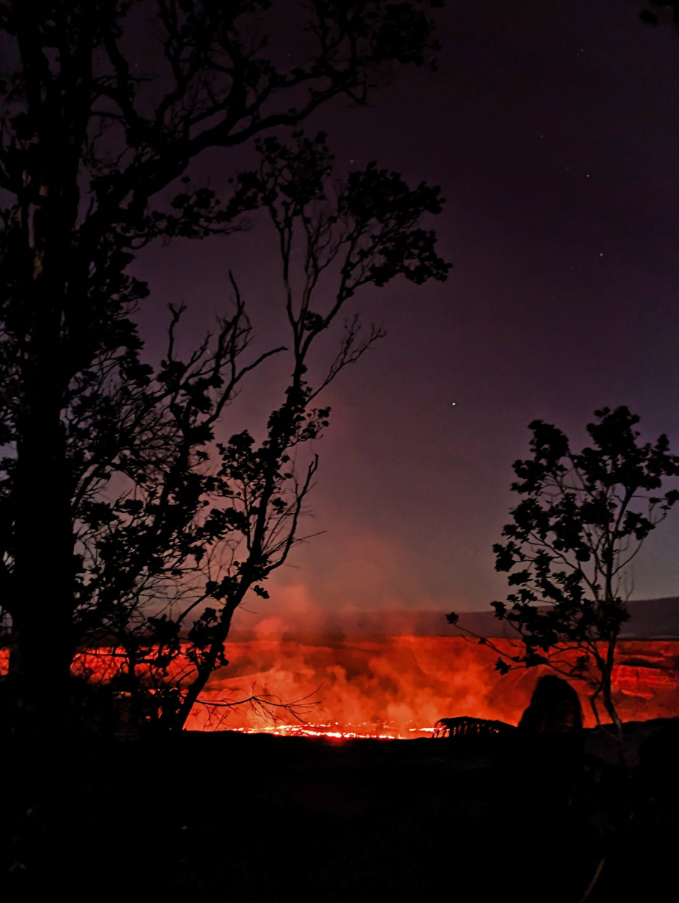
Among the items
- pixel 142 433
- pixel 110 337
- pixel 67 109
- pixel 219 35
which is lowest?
pixel 142 433

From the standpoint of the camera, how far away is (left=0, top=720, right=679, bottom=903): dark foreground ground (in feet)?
11.5

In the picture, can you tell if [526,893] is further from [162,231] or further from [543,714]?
[162,231]

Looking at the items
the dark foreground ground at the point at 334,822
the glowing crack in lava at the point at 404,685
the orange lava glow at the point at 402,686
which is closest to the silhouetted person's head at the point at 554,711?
the dark foreground ground at the point at 334,822

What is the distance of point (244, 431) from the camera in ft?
29.2

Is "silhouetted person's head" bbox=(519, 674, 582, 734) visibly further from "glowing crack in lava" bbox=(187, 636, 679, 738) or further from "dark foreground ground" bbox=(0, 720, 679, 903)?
"glowing crack in lava" bbox=(187, 636, 679, 738)

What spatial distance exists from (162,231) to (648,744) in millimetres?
6598

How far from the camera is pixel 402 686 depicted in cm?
3922

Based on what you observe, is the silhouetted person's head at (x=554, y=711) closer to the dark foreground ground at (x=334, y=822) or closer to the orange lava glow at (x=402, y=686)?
the dark foreground ground at (x=334, y=822)

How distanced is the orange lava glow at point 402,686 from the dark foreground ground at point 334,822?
1880 cm

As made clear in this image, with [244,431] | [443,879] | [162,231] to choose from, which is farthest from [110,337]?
[443,879]

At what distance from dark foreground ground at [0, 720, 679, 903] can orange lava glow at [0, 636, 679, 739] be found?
61.7ft

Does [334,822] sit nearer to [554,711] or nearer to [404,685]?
[554,711]

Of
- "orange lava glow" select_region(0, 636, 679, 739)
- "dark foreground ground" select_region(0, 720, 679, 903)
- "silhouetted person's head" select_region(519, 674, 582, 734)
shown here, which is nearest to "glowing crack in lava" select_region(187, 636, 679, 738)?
"orange lava glow" select_region(0, 636, 679, 739)

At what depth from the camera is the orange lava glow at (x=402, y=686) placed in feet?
101
